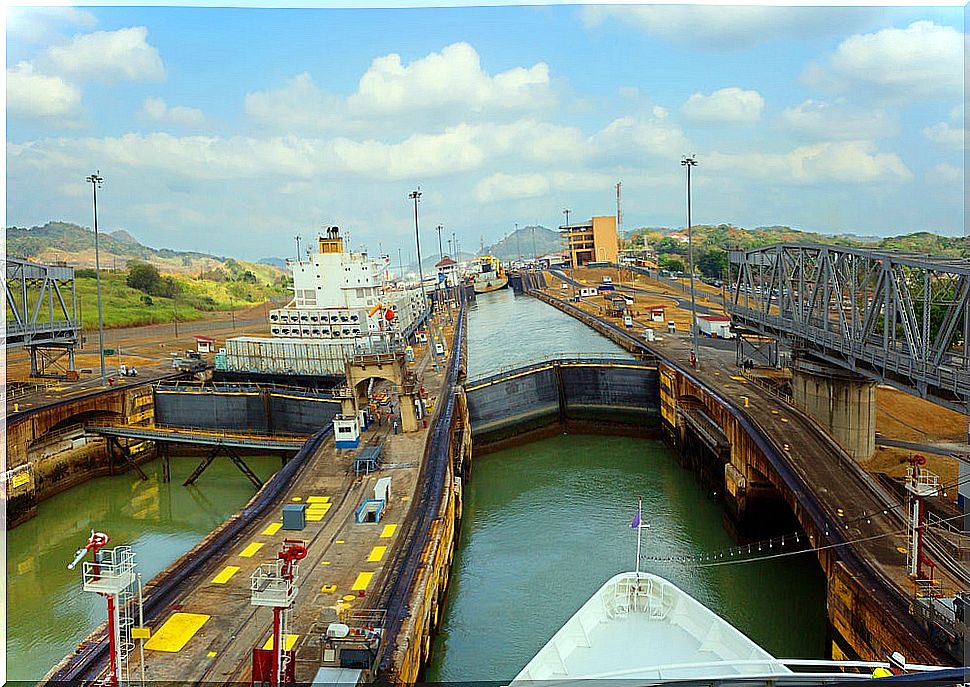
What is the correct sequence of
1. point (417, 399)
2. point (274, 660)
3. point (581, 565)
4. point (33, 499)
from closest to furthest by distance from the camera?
point (274, 660) → point (581, 565) → point (33, 499) → point (417, 399)

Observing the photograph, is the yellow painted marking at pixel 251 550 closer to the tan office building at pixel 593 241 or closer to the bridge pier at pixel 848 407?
the bridge pier at pixel 848 407

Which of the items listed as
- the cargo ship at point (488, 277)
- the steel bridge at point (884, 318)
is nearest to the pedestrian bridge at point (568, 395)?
the steel bridge at point (884, 318)

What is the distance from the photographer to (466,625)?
966 cm

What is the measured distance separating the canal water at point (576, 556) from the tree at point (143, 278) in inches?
1151

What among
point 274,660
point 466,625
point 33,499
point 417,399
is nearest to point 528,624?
point 466,625

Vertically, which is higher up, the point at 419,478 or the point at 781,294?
the point at 781,294

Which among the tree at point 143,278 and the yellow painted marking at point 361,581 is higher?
the tree at point 143,278

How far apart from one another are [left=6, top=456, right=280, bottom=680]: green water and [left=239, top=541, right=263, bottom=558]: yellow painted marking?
279 cm

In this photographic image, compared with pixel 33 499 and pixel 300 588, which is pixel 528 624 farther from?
pixel 33 499

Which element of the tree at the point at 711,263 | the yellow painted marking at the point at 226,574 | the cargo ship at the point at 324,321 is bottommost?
the yellow painted marking at the point at 226,574

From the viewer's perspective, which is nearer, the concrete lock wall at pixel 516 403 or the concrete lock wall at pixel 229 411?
the concrete lock wall at pixel 229 411

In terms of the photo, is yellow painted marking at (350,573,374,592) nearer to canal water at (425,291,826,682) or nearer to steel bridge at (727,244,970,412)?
canal water at (425,291,826,682)

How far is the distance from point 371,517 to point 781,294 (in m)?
10.0

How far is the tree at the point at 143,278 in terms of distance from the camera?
39.8m
